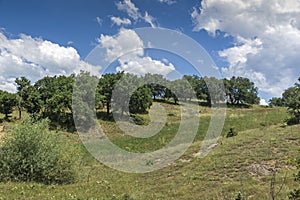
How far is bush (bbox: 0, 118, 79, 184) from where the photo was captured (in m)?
19.4

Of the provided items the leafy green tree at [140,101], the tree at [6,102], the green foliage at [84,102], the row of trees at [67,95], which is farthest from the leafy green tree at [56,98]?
the leafy green tree at [140,101]

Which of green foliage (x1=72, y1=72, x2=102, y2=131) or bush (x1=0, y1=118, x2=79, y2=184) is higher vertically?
green foliage (x1=72, y1=72, x2=102, y2=131)

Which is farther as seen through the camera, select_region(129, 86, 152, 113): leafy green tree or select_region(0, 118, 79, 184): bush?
select_region(129, 86, 152, 113): leafy green tree

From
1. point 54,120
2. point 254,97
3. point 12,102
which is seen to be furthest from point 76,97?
point 254,97

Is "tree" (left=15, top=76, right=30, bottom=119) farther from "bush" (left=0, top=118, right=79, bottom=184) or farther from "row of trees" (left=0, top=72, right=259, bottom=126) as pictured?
"bush" (left=0, top=118, right=79, bottom=184)

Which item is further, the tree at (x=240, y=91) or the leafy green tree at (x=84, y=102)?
the tree at (x=240, y=91)

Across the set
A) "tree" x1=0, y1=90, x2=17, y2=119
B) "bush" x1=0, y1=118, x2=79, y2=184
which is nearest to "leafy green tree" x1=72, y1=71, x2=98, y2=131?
"tree" x1=0, y1=90, x2=17, y2=119

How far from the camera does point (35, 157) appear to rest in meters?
19.7

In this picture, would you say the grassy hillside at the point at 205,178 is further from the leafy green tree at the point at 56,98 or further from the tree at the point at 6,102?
Result: the tree at the point at 6,102

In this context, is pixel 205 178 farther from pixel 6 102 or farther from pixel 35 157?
pixel 6 102

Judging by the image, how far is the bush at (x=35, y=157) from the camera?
1936 cm

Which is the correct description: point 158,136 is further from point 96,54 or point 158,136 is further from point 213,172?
point 96,54

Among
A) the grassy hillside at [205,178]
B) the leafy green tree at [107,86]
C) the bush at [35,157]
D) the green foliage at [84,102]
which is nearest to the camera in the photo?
the grassy hillside at [205,178]

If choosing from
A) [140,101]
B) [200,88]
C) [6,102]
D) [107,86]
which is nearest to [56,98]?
[6,102]
